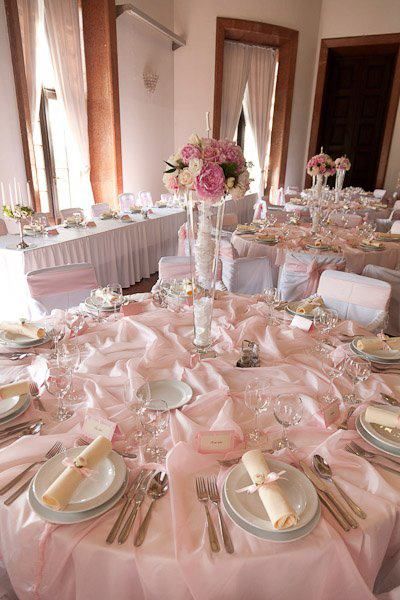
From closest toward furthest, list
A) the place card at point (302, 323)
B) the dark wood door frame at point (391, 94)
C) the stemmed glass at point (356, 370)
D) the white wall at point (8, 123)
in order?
the stemmed glass at point (356, 370) → the place card at point (302, 323) → the white wall at point (8, 123) → the dark wood door frame at point (391, 94)

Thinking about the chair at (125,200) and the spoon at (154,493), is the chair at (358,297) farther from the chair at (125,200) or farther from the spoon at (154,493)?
the chair at (125,200)

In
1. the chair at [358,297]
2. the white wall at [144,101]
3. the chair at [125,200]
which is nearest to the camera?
the chair at [358,297]

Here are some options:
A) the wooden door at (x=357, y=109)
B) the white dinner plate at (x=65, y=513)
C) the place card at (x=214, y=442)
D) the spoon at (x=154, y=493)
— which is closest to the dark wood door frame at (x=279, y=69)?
the wooden door at (x=357, y=109)

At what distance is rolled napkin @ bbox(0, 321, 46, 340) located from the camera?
1823 millimetres

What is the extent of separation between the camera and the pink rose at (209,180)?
5.15 feet

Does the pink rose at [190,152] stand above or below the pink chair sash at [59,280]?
above

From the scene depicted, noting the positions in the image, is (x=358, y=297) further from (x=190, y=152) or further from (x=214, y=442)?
(x=214, y=442)

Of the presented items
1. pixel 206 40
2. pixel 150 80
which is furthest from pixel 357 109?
pixel 150 80

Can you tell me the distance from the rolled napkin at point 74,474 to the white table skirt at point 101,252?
2425 mm

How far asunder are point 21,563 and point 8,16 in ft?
19.7

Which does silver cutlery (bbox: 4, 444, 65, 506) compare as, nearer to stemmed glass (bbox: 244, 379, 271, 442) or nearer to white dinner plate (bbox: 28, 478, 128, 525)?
white dinner plate (bbox: 28, 478, 128, 525)

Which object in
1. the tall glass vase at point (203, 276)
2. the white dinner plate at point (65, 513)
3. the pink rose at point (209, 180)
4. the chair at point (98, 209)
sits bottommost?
the chair at point (98, 209)

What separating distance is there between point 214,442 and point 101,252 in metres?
3.50

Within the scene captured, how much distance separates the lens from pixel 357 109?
31.3ft
